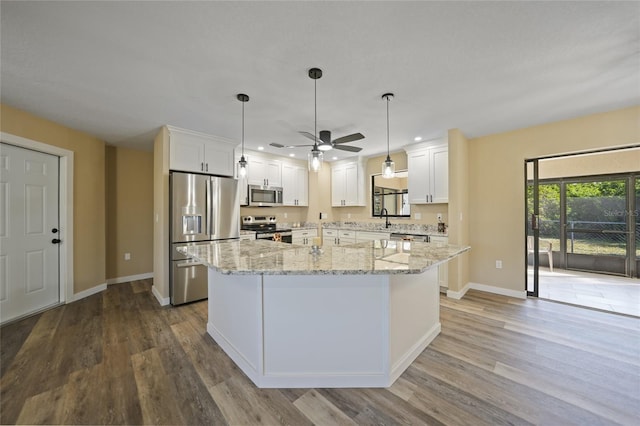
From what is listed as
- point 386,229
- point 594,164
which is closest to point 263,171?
point 386,229

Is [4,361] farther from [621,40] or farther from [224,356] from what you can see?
[621,40]

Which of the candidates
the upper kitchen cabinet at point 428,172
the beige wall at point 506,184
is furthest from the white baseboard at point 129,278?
the beige wall at point 506,184

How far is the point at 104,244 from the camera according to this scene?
419 centimetres

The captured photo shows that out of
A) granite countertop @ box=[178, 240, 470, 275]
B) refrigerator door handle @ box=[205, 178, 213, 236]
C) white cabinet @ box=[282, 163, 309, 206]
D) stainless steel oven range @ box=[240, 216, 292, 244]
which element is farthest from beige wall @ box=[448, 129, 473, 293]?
refrigerator door handle @ box=[205, 178, 213, 236]

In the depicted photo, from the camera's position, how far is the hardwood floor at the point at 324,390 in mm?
1596

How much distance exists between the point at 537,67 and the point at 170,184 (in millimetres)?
4165

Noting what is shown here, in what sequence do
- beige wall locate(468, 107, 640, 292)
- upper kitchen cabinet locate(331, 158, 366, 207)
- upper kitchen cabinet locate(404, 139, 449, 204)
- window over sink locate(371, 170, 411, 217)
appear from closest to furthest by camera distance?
beige wall locate(468, 107, 640, 292) < upper kitchen cabinet locate(404, 139, 449, 204) < window over sink locate(371, 170, 411, 217) < upper kitchen cabinet locate(331, 158, 366, 207)

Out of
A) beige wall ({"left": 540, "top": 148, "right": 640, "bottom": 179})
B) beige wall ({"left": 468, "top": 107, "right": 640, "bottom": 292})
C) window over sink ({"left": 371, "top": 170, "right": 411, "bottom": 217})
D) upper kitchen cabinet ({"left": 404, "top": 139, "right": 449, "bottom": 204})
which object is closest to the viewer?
beige wall ({"left": 468, "top": 107, "right": 640, "bottom": 292})

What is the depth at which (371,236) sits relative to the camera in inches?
193

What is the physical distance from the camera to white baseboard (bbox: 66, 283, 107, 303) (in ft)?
11.8

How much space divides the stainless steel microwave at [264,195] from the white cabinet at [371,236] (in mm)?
1725

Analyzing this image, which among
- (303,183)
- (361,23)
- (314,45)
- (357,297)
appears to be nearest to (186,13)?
(314,45)

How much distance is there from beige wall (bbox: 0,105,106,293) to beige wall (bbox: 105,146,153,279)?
0.35 m

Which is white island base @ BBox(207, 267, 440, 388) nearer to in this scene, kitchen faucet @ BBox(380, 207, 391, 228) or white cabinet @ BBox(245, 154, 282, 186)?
white cabinet @ BBox(245, 154, 282, 186)
